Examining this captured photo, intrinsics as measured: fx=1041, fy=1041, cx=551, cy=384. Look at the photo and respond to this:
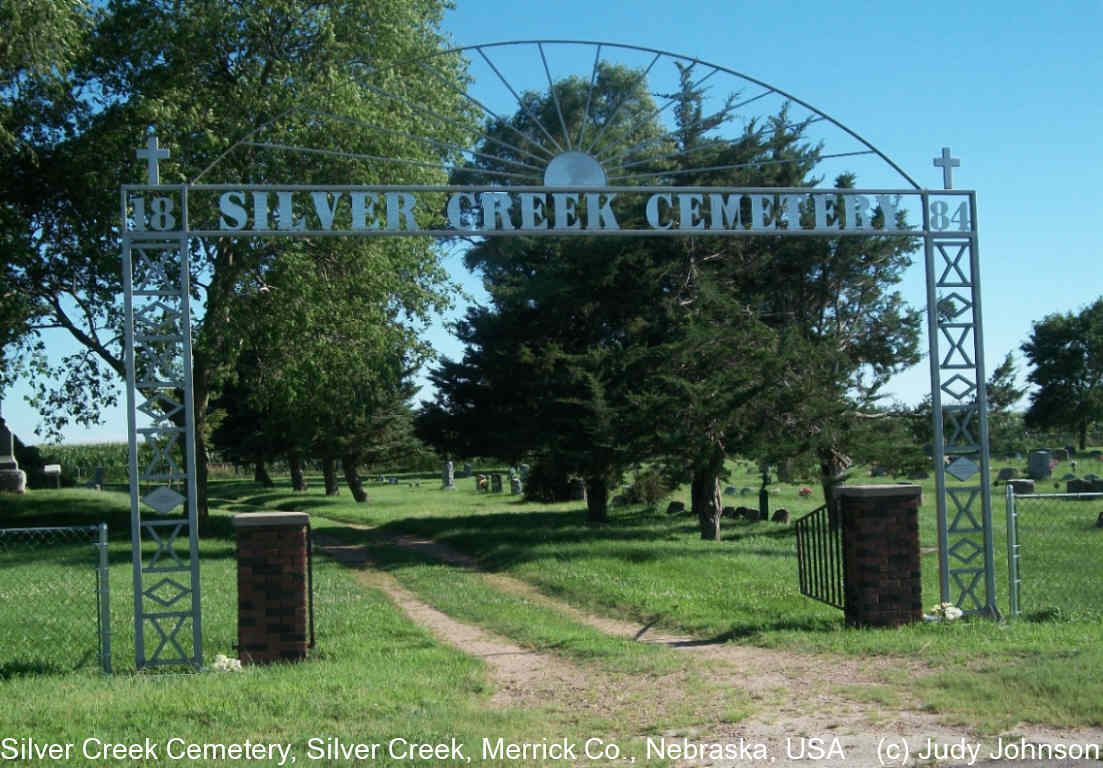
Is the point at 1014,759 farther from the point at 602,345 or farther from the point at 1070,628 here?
the point at 602,345

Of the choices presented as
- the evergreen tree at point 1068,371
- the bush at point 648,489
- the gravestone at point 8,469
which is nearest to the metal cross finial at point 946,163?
the bush at point 648,489

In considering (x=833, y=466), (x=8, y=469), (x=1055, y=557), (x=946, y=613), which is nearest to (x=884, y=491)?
(x=946, y=613)

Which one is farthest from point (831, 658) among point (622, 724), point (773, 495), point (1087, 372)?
point (1087, 372)

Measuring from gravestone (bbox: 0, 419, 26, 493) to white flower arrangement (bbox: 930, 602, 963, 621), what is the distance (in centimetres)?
2647

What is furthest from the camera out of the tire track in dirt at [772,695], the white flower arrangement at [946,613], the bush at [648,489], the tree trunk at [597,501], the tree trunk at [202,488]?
the bush at [648,489]

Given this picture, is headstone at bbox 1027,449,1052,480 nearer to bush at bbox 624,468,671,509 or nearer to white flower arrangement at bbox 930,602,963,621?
bush at bbox 624,468,671,509

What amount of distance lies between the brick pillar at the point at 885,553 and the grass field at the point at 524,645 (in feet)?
1.05

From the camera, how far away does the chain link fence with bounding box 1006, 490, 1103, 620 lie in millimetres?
10570

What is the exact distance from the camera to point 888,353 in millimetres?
22641

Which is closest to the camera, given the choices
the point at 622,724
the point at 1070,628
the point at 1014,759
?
the point at 1014,759

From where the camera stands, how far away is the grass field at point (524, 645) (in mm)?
6902

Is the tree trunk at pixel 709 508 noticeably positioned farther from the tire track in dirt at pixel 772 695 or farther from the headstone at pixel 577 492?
the tire track in dirt at pixel 772 695

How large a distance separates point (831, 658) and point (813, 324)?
1547 cm

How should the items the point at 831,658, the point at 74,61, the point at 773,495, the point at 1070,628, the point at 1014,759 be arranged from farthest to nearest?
the point at 773,495 < the point at 74,61 < the point at 1070,628 < the point at 831,658 < the point at 1014,759
